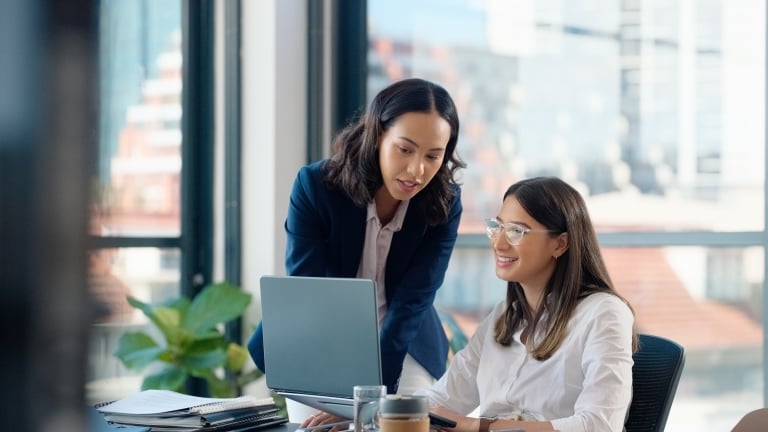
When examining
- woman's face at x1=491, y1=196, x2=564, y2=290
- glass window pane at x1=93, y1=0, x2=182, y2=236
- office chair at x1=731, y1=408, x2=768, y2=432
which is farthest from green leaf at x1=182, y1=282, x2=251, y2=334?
office chair at x1=731, y1=408, x2=768, y2=432

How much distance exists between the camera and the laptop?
165cm

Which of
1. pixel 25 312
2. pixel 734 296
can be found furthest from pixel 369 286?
pixel 734 296

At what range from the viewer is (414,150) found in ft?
7.05

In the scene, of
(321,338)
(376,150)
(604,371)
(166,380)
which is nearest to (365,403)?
(321,338)

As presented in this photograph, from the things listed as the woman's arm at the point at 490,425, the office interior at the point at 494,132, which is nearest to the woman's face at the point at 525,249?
the woman's arm at the point at 490,425

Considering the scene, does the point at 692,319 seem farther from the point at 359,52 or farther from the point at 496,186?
the point at 359,52

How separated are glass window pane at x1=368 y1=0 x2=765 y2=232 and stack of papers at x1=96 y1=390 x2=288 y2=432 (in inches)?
86.0

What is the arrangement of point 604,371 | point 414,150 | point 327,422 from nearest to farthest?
point 604,371, point 327,422, point 414,150

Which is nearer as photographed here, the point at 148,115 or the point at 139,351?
the point at 139,351

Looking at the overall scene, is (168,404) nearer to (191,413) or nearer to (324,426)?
(191,413)

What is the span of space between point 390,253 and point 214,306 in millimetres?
1682

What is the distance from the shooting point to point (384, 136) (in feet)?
7.29

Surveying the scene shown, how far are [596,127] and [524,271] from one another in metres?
1.90

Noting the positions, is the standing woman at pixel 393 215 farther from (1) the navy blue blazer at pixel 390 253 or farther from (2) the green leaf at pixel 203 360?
(2) the green leaf at pixel 203 360
